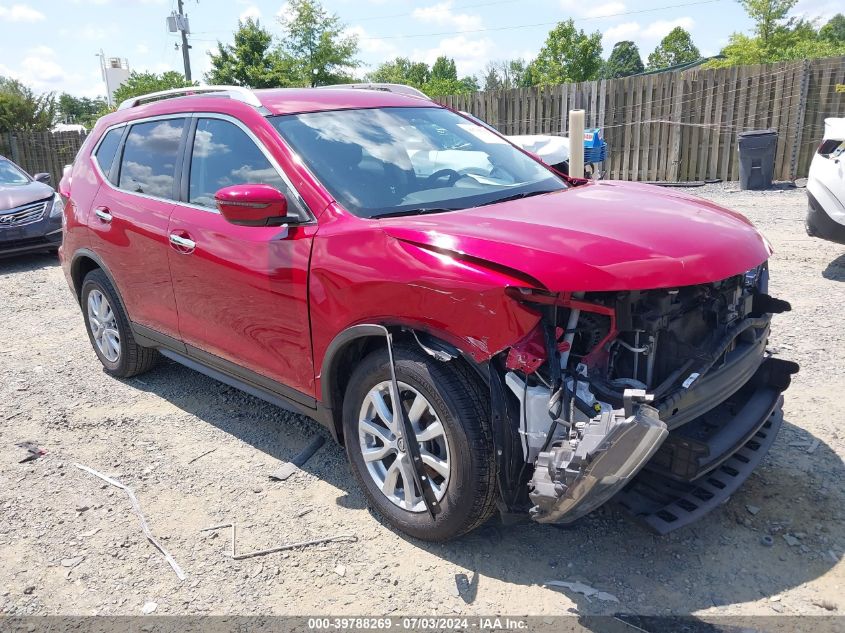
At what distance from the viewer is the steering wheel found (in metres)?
3.49

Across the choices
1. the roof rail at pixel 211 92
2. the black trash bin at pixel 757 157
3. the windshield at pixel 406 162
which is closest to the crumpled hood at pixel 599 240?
the windshield at pixel 406 162

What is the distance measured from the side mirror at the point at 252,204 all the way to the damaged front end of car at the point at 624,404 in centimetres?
129

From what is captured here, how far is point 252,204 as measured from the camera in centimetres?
309

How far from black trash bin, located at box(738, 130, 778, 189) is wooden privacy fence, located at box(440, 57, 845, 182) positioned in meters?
0.95

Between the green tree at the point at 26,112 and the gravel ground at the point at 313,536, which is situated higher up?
the green tree at the point at 26,112

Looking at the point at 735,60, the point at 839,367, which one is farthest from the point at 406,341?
the point at 735,60

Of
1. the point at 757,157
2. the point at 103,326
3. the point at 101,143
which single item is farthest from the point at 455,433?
the point at 757,157

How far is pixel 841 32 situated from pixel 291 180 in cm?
11101

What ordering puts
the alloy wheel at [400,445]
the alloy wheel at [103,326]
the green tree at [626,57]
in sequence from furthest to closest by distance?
the green tree at [626,57] → the alloy wheel at [103,326] → the alloy wheel at [400,445]

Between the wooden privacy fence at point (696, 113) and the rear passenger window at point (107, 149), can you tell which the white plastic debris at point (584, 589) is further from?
the wooden privacy fence at point (696, 113)

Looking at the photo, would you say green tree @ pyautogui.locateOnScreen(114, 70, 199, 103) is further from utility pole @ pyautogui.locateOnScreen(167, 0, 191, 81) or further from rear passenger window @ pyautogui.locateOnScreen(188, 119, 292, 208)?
rear passenger window @ pyautogui.locateOnScreen(188, 119, 292, 208)

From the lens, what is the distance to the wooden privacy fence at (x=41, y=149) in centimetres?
1880

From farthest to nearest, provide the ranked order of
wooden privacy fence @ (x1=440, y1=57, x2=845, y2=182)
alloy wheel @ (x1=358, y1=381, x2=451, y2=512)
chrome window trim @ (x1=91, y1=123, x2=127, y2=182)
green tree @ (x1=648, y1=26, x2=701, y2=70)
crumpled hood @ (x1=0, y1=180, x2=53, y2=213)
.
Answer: green tree @ (x1=648, y1=26, x2=701, y2=70), wooden privacy fence @ (x1=440, y1=57, x2=845, y2=182), crumpled hood @ (x1=0, y1=180, x2=53, y2=213), chrome window trim @ (x1=91, y1=123, x2=127, y2=182), alloy wheel @ (x1=358, y1=381, x2=451, y2=512)

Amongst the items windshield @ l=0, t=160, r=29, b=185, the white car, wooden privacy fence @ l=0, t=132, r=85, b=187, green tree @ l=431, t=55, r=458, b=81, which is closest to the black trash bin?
the white car
